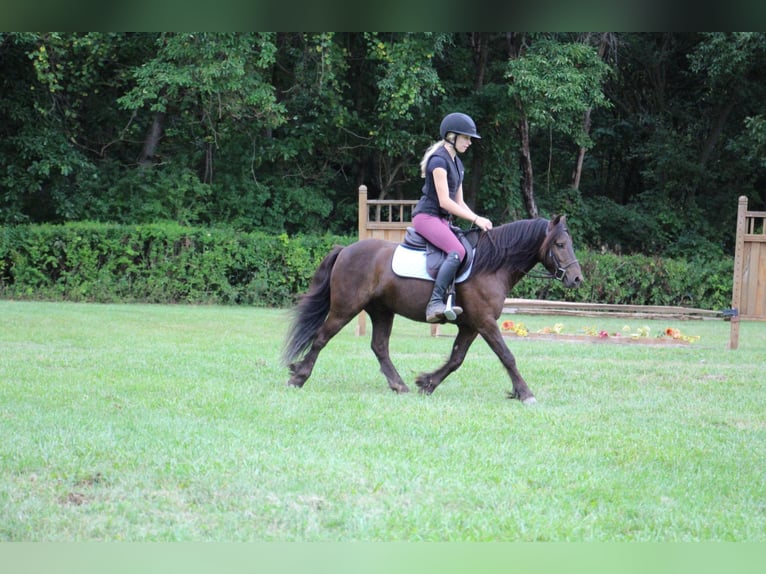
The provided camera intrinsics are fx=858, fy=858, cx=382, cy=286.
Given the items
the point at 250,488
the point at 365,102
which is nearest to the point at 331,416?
the point at 250,488

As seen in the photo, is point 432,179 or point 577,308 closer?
point 432,179

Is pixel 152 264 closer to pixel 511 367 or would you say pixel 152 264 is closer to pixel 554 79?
pixel 554 79

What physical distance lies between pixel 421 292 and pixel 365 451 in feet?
9.42

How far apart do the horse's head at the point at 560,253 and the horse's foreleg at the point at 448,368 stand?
42.1 inches

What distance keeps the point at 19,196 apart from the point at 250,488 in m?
19.6

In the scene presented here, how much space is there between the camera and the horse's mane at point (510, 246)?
8.38m

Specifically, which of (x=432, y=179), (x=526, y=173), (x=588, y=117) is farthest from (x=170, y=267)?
(x=588, y=117)

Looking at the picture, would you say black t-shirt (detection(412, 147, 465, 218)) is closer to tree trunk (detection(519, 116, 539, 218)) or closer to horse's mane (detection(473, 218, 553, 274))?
horse's mane (detection(473, 218, 553, 274))

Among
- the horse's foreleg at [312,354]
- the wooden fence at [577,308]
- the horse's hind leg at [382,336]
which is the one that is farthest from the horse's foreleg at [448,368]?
the wooden fence at [577,308]

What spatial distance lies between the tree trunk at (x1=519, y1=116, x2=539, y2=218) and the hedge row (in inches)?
189

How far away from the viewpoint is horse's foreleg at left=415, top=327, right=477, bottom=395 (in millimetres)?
8672

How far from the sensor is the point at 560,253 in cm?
830

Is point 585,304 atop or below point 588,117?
below

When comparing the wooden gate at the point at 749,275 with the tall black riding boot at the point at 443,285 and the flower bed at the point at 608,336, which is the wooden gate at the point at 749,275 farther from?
the tall black riding boot at the point at 443,285
